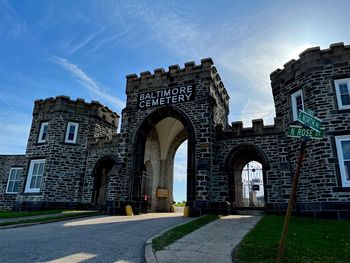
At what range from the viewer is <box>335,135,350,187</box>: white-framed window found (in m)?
11.0

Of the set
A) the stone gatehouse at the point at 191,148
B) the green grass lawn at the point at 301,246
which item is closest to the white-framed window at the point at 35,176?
the stone gatehouse at the point at 191,148

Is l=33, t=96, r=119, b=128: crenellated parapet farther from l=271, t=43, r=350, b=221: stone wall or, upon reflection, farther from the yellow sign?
l=271, t=43, r=350, b=221: stone wall

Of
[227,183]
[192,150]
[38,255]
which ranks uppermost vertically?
[192,150]

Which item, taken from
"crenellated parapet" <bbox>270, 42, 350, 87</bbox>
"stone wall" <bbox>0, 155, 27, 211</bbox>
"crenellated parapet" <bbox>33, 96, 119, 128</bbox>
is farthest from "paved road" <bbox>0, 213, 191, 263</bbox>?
"stone wall" <bbox>0, 155, 27, 211</bbox>

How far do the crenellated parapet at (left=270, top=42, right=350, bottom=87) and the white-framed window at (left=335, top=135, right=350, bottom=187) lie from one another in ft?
12.3

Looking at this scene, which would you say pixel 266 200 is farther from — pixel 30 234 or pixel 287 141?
pixel 30 234

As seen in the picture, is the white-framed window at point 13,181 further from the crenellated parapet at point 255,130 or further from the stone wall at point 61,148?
the crenellated parapet at point 255,130

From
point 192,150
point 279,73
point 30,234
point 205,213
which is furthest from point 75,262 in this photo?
point 279,73

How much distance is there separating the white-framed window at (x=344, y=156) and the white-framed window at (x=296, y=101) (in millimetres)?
2457

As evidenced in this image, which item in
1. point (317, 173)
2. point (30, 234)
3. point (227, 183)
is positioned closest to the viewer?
point (30, 234)

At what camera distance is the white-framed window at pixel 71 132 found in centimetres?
1953

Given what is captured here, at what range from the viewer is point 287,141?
1345 centimetres

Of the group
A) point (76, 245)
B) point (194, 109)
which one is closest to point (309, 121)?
point (76, 245)

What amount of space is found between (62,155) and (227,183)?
12.0 m
